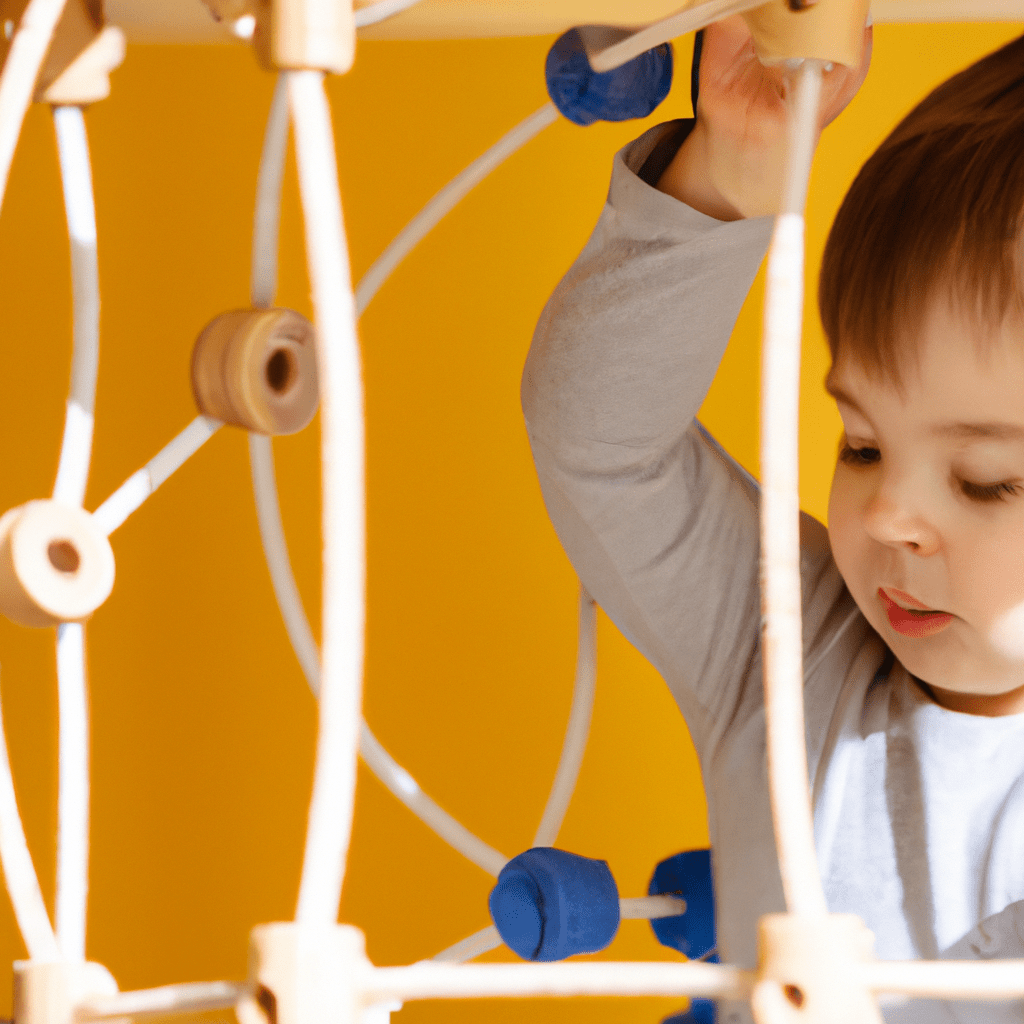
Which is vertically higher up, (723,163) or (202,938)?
(723,163)

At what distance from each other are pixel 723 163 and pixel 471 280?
741 millimetres

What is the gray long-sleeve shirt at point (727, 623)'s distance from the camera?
17.9 inches

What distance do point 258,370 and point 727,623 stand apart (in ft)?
0.90

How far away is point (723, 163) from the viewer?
0.38 metres

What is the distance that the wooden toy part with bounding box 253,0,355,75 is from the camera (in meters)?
0.22

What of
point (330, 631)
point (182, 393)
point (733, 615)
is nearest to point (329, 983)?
point (330, 631)

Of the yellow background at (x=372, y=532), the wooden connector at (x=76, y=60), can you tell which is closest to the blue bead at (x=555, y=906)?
the wooden connector at (x=76, y=60)

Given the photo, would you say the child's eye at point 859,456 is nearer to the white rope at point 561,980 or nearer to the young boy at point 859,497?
A: the young boy at point 859,497

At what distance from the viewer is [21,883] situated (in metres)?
0.25

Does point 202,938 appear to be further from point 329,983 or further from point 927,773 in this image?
point 329,983

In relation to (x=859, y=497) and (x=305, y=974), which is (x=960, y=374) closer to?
(x=859, y=497)

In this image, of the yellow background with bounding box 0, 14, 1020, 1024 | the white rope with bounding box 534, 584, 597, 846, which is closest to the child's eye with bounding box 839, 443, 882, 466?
the white rope with bounding box 534, 584, 597, 846

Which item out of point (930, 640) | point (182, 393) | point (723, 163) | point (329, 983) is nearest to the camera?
point (329, 983)

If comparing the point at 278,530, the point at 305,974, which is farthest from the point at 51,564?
the point at 278,530
